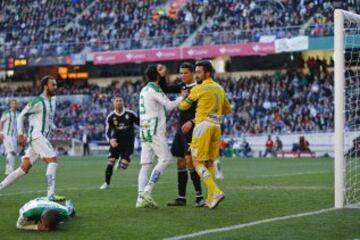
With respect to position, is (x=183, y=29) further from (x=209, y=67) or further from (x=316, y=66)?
(x=209, y=67)

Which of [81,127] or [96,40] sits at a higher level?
[96,40]

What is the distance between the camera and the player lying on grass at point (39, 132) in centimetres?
1288

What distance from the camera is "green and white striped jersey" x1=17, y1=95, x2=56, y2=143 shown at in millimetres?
12961

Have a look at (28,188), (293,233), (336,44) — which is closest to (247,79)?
(28,188)

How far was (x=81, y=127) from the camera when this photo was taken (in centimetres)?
5103

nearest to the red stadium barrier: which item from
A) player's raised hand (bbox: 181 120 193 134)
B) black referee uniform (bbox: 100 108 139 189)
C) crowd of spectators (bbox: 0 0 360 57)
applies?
crowd of spectators (bbox: 0 0 360 57)

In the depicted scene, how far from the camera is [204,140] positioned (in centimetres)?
1182

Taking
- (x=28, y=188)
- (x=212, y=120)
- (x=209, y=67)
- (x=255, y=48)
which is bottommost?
(x=28, y=188)

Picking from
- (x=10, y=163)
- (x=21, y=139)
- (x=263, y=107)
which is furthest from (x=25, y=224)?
(x=263, y=107)

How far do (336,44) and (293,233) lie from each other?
13.1 ft

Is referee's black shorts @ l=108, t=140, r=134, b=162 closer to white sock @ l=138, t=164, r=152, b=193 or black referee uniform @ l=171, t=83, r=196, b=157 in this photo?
black referee uniform @ l=171, t=83, r=196, b=157

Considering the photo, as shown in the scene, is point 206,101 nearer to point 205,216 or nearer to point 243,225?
point 205,216

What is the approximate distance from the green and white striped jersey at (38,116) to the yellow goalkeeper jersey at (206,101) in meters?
2.50

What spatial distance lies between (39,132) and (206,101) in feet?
9.71
